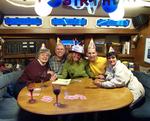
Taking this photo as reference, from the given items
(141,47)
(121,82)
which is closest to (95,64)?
(121,82)

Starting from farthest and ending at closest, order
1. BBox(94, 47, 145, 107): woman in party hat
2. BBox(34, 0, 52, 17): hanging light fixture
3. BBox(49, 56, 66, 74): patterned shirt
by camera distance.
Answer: BBox(49, 56, 66, 74): patterned shirt, BBox(94, 47, 145, 107): woman in party hat, BBox(34, 0, 52, 17): hanging light fixture

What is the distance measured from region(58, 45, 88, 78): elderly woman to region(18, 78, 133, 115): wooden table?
65 centimetres

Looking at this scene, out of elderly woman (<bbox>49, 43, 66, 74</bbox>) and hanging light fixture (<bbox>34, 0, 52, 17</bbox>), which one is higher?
hanging light fixture (<bbox>34, 0, 52, 17</bbox>)

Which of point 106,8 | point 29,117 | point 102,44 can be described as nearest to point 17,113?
point 29,117

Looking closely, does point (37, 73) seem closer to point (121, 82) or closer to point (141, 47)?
point (121, 82)

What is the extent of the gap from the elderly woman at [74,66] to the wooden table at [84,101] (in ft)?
2.12

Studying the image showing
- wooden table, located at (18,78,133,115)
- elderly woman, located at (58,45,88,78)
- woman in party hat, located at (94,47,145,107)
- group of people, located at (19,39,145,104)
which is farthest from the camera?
elderly woman, located at (58,45,88,78)

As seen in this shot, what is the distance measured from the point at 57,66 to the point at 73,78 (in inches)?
14.6

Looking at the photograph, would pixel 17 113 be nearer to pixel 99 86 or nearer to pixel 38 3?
pixel 99 86

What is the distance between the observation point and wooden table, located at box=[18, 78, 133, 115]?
1951 millimetres

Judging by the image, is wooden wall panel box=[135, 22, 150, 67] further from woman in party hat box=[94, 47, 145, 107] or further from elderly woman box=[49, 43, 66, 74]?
elderly woman box=[49, 43, 66, 74]

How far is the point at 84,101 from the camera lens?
2.17 meters

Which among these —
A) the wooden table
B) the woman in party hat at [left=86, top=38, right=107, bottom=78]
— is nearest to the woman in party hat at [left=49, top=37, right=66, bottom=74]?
the woman in party hat at [left=86, top=38, right=107, bottom=78]

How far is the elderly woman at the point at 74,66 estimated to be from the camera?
3406mm
